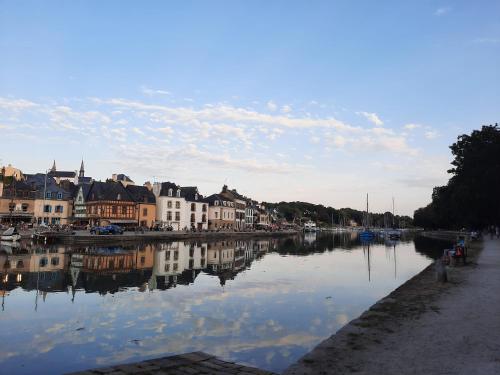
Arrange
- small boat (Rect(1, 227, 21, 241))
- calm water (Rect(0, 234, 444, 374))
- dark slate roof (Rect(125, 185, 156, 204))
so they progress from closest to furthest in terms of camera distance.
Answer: calm water (Rect(0, 234, 444, 374)) < small boat (Rect(1, 227, 21, 241)) < dark slate roof (Rect(125, 185, 156, 204))

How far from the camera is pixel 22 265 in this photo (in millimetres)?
33656

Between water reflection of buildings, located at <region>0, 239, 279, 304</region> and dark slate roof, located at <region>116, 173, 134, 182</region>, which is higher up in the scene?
dark slate roof, located at <region>116, 173, 134, 182</region>

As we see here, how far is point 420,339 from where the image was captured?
11.8 m

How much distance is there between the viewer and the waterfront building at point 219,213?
115625 mm

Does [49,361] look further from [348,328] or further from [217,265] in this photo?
[217,265]

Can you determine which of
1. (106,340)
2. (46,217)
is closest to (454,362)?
(106,340)

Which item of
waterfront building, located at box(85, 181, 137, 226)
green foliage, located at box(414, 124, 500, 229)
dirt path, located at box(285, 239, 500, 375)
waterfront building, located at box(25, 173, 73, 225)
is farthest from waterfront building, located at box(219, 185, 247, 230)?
dirt path, located at box(285, 239, 500, 375)

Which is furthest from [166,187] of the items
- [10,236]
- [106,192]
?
[10,236]

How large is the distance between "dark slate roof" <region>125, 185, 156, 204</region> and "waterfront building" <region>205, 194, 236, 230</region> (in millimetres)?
24090

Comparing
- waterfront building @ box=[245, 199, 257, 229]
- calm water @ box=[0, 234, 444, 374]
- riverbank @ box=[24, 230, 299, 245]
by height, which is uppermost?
waterfront building @ box=[245, 199, 257, 229]

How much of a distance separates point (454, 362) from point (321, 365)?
3.07 m

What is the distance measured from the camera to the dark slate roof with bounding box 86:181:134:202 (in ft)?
275

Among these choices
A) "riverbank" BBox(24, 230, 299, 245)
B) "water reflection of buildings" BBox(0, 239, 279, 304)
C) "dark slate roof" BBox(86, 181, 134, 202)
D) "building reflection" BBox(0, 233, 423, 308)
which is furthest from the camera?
"dark slate roof" BBox(86, 181, 134, 202)

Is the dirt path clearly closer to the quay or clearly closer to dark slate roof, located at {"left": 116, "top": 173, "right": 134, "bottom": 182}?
the quay
